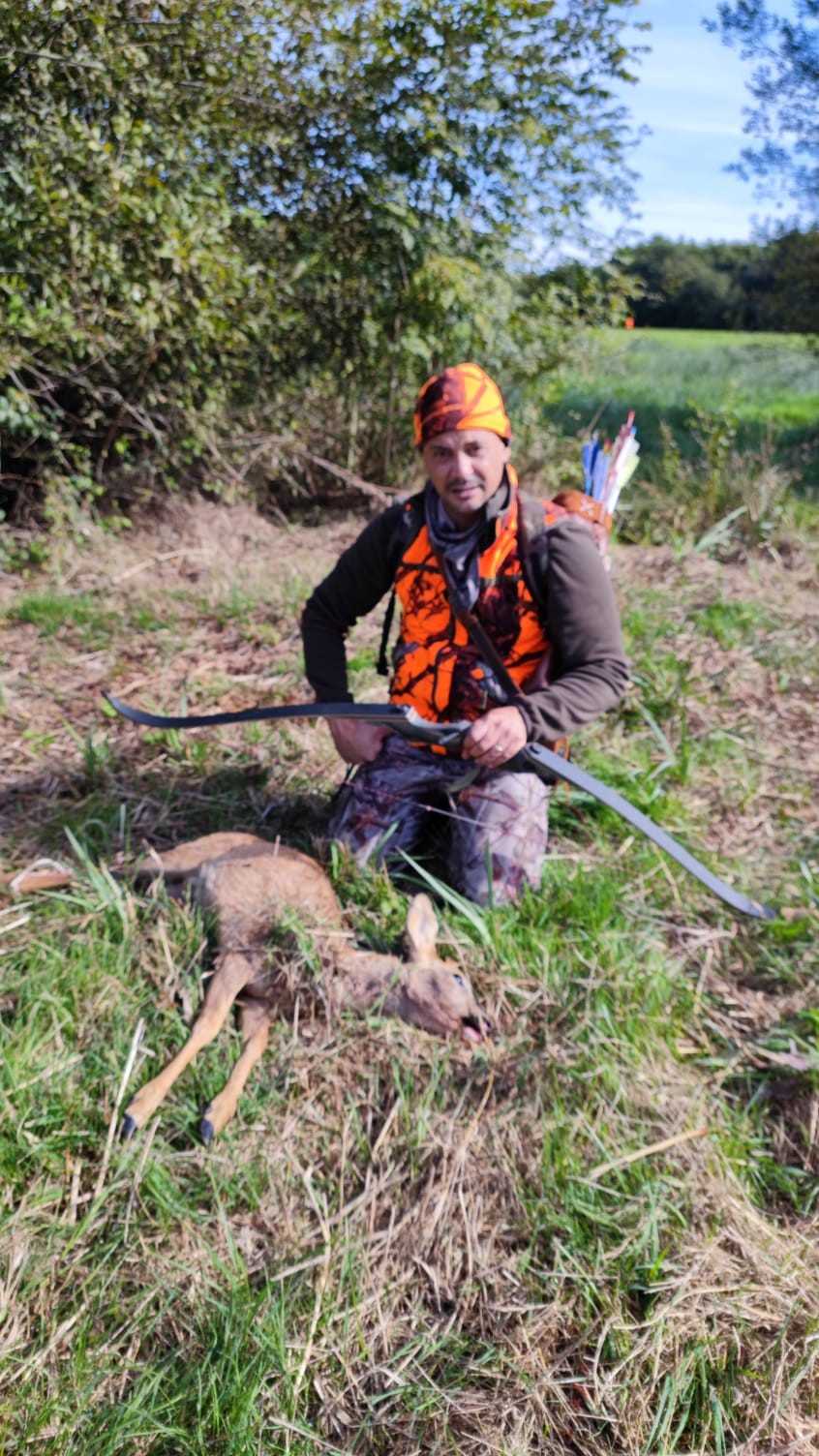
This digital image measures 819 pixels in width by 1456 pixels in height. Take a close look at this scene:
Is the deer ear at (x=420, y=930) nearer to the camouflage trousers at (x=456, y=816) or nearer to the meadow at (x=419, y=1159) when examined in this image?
the meadow at (x=419, y=1159)

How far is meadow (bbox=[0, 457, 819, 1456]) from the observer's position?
188cm

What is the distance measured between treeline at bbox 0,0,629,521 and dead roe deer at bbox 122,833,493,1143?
122 inches

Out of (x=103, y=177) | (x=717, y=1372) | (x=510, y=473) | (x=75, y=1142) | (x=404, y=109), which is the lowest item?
(x=717, y=1372)

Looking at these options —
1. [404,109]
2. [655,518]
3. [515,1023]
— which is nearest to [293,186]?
[404,109]

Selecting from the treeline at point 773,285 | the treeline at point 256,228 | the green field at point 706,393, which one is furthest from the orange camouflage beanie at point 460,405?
the green field at point 706,393

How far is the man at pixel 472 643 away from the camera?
2.75 meters

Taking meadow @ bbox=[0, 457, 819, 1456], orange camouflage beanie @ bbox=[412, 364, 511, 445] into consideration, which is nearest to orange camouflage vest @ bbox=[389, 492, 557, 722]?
orange camouflage beanie @ bbox=[412, 364, 511, 445]

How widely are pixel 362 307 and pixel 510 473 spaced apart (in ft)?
12.8

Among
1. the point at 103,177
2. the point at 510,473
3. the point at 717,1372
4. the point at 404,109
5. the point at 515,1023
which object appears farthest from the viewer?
the point at 404,109

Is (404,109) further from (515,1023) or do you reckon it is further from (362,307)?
(515,1023)

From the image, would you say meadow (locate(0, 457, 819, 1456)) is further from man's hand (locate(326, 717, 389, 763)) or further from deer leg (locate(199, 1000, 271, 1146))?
man's hand (locate(326, 717, 389, 763))

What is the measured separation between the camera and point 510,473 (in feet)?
9.33

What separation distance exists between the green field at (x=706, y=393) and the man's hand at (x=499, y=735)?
17.0 ft

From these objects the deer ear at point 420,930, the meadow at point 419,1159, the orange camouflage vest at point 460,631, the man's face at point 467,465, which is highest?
the man's face at point 467,465
